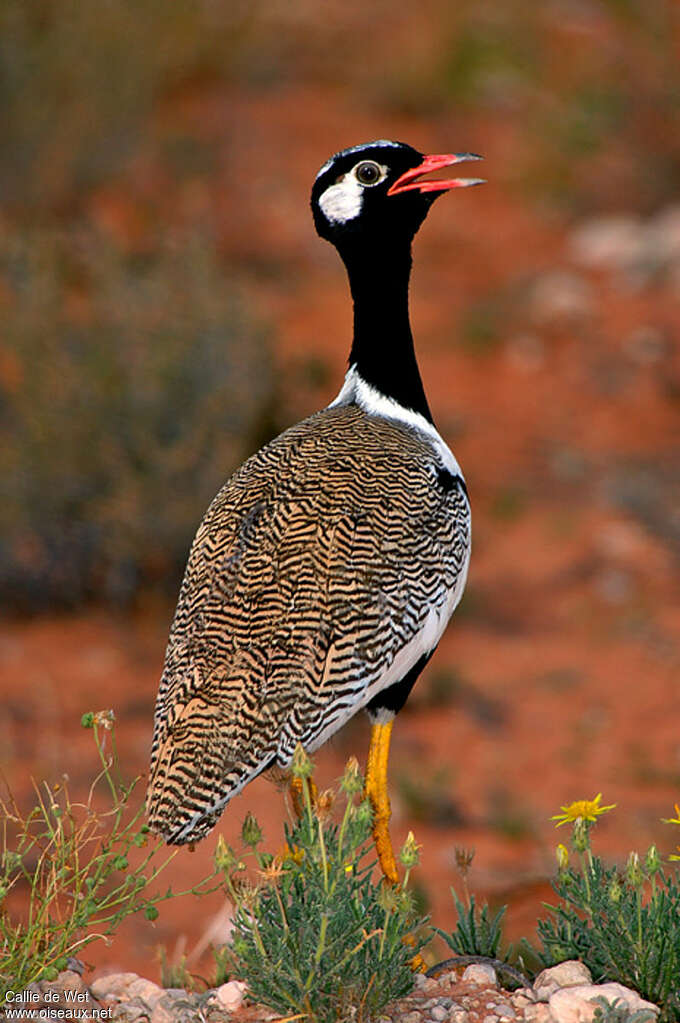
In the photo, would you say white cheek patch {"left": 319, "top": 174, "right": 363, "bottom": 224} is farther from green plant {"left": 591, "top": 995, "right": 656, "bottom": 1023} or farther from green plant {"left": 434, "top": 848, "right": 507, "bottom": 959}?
green plant {"left": 591, "top": 995, "right": 656, "bottom": 1023}

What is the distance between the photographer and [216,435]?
21.8 feet

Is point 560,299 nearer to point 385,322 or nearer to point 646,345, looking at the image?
point 646,345

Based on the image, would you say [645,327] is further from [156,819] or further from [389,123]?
[156,819]

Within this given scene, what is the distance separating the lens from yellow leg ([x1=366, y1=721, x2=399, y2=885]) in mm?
3273

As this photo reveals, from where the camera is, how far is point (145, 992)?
288cm

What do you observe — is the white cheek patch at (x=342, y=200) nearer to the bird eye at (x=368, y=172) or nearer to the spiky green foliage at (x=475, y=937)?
the bird eye at (x=368, y=172)

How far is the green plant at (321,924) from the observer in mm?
2387

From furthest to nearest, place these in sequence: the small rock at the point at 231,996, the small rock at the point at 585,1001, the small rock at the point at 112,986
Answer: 1. the small rock at the point at 112,986
2. the small rock at the point at 231,996
3. the small rock at the point at 585,1001

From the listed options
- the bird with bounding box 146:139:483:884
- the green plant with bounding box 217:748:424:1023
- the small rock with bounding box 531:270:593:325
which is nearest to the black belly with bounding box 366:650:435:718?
the bird with bounding box 146:139:483:884

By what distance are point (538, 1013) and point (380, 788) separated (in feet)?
2.66

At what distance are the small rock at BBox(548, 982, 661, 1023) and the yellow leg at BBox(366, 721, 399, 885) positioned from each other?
0.77 metres

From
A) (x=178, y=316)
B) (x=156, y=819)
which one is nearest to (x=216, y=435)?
(x=178, y=316)

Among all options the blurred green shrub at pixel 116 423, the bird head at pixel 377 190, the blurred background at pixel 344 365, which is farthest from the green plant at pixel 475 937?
Answer: the blurred green shrub at pixel 116 423

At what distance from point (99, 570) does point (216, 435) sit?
888 mm
